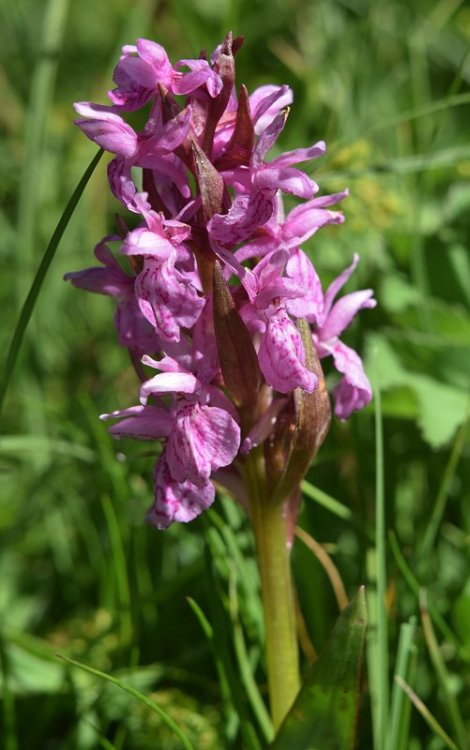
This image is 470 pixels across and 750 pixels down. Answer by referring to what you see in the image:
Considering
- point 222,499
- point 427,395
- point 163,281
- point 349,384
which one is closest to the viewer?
point 163,281

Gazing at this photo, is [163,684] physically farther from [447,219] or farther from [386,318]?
[447,219]

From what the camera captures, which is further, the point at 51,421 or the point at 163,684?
the point at 51,421

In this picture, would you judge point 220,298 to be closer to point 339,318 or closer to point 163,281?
point 163,281

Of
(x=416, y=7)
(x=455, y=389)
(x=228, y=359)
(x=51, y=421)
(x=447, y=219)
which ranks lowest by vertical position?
(x=51, y=421)

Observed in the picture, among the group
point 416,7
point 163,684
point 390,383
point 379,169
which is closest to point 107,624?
point 163,684

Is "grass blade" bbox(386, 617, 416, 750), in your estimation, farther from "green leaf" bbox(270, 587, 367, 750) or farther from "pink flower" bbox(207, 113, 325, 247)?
"pink flower" bbox(207, 113, 325, 247)

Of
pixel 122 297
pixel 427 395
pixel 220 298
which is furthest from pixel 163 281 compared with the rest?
pixel 427 395

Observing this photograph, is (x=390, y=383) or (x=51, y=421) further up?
(x=390, y=383)
